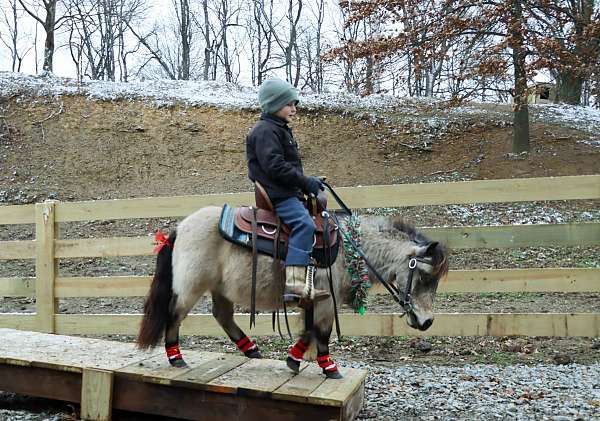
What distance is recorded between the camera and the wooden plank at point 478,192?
512 centimetres

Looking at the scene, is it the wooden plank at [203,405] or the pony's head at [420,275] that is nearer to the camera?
the wooden plank at [203,405]

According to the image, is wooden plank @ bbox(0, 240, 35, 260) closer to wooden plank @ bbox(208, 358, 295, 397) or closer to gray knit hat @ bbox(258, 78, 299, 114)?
wooden plank @ bbox(208, 358, 295, 397)

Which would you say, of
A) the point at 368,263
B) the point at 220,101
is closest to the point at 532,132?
the point at 220,101

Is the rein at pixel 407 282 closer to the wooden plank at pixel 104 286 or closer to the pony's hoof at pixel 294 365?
the pony's hoof at pixel 294 365

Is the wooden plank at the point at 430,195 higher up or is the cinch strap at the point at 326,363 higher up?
the wooden plank at the point at 430,195

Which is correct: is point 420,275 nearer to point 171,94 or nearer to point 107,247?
point 107,247

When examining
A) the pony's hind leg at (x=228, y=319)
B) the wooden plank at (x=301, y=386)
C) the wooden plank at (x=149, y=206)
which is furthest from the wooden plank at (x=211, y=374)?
the wooden plank at (x=149, y=206)

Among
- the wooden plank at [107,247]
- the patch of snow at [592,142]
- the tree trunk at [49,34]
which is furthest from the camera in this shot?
the tree trunk at [49,34]

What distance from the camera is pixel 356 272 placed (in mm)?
3986

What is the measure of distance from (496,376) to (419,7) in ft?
33.8

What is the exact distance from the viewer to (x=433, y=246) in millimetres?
3816

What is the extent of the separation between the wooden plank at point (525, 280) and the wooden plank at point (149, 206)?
179cm

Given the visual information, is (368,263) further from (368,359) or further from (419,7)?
(419,7)

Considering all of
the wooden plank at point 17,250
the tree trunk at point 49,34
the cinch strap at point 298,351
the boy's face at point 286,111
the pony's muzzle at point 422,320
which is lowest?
the cinch strap at point 298,351
